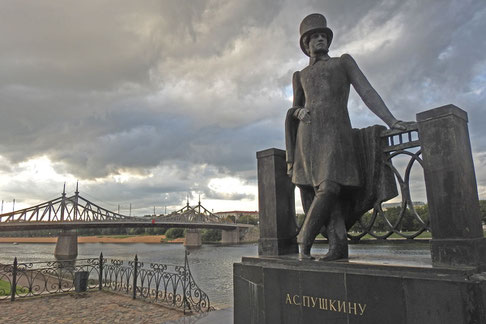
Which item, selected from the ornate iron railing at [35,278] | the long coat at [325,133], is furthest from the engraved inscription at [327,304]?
the ornate iron railing at [35,278]

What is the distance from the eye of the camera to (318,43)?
3826 mm

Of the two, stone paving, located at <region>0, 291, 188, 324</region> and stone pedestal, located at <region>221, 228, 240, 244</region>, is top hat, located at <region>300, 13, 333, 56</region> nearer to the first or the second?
stone paving, located at <region>0, 291, 188, 324</region>

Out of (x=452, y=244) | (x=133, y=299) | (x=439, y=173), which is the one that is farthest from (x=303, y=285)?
(x=133, y=299)

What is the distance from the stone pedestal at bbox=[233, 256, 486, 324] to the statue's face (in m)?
2.26

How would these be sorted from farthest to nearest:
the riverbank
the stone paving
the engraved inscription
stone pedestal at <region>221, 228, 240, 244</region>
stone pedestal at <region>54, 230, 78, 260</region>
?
the riverbank < stone pedestal at <region>221, 228, 240, 244</region> < stone pedestal at <region>54, 230, 78, 260</region> < the stone paving < the engraved inscription

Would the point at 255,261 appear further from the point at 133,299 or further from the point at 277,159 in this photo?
the point at 133,299

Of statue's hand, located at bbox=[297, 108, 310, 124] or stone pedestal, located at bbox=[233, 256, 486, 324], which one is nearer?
stone pedestal, located at bbox=[233, 256, 486, 324]

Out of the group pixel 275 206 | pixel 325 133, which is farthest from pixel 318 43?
pixel 275 206

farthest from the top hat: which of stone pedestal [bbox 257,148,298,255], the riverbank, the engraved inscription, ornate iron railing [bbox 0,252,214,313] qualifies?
the riverbank

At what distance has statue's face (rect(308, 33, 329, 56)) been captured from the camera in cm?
383

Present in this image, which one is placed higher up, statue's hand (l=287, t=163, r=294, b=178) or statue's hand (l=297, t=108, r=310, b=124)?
statue's hand (l=297, t=108, r=310, b=124)

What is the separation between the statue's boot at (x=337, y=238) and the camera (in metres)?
3.37

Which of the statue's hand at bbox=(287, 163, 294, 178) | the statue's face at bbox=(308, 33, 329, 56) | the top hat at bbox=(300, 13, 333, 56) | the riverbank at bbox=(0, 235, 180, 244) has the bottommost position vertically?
the riverbank at bbox=(0, 235, 180, 244)

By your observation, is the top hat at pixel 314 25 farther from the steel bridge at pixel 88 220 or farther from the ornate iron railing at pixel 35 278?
the steel bridge at pixel 88 220
